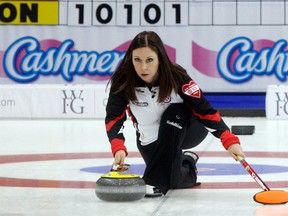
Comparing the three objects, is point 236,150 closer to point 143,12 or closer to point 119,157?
point 119,157

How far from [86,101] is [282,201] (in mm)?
7466

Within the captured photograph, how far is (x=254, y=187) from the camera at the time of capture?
3.79 meters

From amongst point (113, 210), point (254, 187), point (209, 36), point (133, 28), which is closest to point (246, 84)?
point (209, 36)

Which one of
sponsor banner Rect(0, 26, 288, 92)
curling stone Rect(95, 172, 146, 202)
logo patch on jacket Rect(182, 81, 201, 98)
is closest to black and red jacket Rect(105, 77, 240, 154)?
logo patch on jacket Rect(182, 81, 201, 98)

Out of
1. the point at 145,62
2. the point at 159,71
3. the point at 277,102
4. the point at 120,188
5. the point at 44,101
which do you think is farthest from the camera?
the point at 44,101

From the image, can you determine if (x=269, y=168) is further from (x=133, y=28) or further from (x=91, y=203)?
(x=133, y=28)

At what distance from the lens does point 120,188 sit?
3.24 metres

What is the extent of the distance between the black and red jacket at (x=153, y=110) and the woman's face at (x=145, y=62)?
169 mm

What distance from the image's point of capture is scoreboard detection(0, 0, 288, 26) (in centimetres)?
1149

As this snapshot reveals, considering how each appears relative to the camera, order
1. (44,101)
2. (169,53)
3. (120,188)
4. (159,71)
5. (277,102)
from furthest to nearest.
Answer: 1. (169,53)
2. (44,101)
3. (277,102)
4. (159,71)
5. (120,188)

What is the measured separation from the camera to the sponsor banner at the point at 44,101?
1050 cm

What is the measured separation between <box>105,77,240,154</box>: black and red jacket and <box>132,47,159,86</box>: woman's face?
17cm

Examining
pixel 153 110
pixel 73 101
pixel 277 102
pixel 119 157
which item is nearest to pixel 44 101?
pixel 73 101

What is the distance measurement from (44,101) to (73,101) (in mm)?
412
